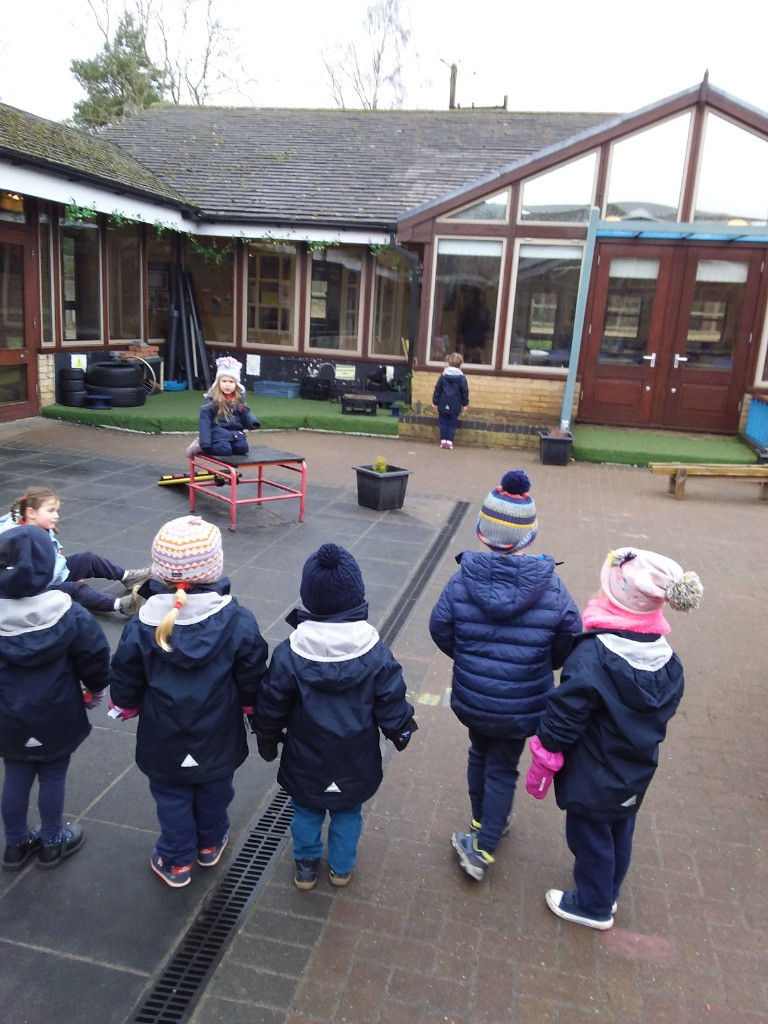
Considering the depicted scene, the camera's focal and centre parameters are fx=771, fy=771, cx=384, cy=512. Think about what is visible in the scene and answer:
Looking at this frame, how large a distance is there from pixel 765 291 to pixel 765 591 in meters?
7.73

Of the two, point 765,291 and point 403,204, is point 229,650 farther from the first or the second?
point 403,204

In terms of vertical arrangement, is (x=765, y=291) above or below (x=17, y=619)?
above

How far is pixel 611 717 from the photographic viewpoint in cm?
258

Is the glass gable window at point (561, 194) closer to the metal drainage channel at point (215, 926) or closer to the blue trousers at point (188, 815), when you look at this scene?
the metal drainage channel at point (215, 926)

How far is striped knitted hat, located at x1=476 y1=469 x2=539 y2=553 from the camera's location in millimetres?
2932

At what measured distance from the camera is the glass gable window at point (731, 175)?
11.8 meters

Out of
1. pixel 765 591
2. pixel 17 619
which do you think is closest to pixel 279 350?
pixel 765 591

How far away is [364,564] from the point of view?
6.59 metres

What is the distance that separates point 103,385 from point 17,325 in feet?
5.03

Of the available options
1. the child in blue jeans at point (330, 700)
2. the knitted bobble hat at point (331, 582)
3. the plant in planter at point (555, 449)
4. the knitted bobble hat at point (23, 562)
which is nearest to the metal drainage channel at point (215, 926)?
the child in blue jeans at point (330, 700)

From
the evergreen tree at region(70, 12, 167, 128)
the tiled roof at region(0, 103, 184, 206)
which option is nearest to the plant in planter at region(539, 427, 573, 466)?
the tiled roof at region(0, 103, 184, 206)

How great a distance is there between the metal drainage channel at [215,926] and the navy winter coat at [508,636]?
3.26ft

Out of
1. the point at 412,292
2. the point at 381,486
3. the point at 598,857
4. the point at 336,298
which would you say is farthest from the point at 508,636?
the point at 336,298

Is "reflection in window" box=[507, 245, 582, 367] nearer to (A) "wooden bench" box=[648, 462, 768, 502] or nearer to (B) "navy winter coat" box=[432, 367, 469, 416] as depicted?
(B) "navy winter coat" box=[432, 367, 469, 416]
